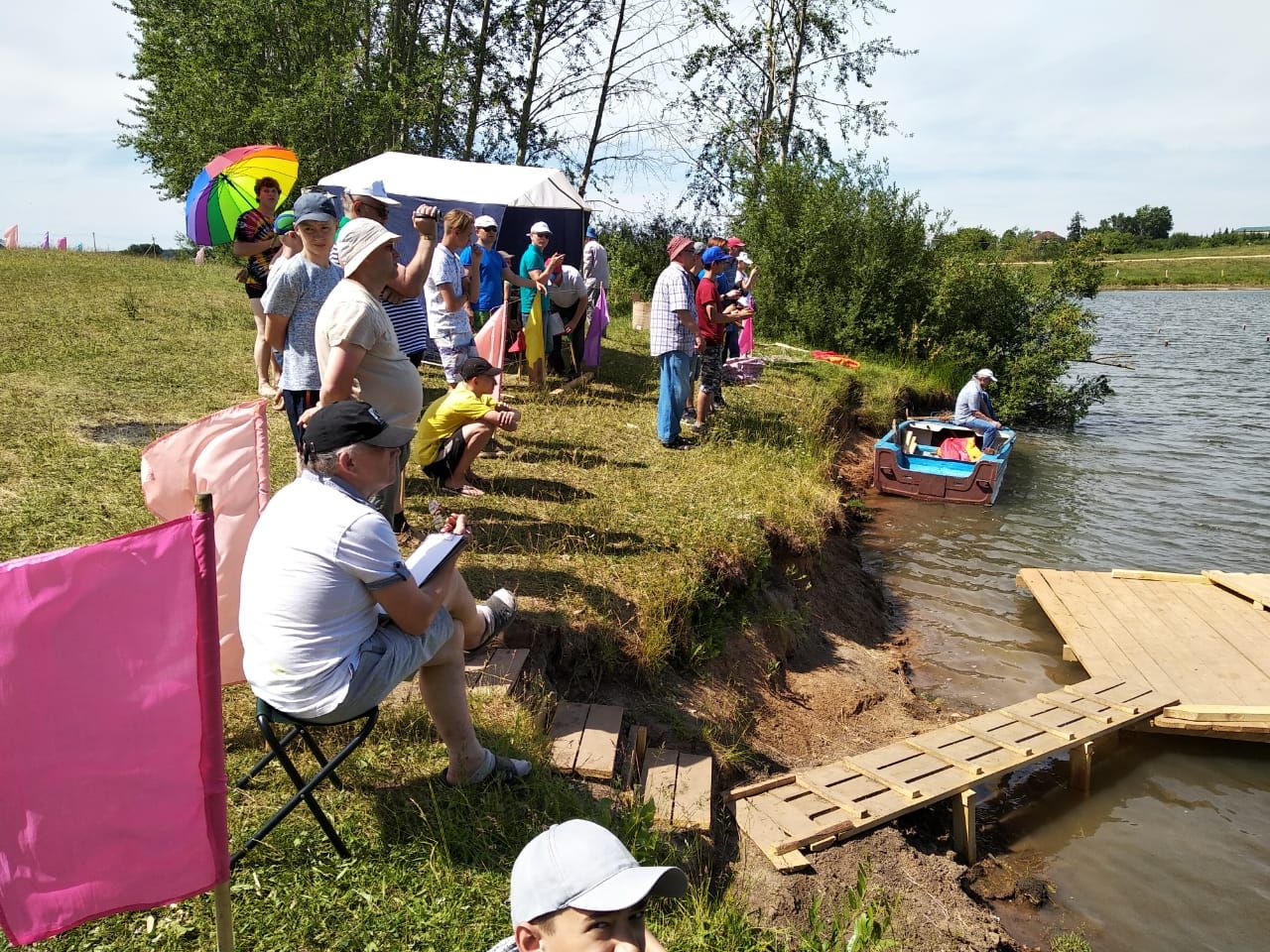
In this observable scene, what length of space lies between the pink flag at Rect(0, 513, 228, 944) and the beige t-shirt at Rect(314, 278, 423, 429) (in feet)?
6.31

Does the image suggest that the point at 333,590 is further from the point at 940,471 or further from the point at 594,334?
the point at 940,471

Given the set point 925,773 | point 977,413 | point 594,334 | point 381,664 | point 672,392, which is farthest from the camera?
point 977,413

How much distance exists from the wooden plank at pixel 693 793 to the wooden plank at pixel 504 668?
3.17 ft

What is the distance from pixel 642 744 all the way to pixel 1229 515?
40.5 ft

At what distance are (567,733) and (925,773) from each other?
2.27 meters

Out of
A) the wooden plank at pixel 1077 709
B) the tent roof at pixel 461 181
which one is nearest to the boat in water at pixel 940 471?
the tent roof at pixel 461 181

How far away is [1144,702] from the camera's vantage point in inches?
268

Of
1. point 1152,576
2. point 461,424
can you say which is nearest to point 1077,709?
point 1152,576

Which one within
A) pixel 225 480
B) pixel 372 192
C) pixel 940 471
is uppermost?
pixel 372 192

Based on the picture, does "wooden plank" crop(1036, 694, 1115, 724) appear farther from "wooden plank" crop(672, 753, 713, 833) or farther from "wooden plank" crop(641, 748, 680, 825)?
Answer: "wooden plank" crop(641, 748, 680, 825)

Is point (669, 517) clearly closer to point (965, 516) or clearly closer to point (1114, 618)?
point (1114, 618)

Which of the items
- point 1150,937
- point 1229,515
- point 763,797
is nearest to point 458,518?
point 763,797

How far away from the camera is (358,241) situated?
14.4ft

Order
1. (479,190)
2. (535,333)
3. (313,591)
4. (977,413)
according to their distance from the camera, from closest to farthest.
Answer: (313,591) < (535,333) < (479,190) < (977,413)
